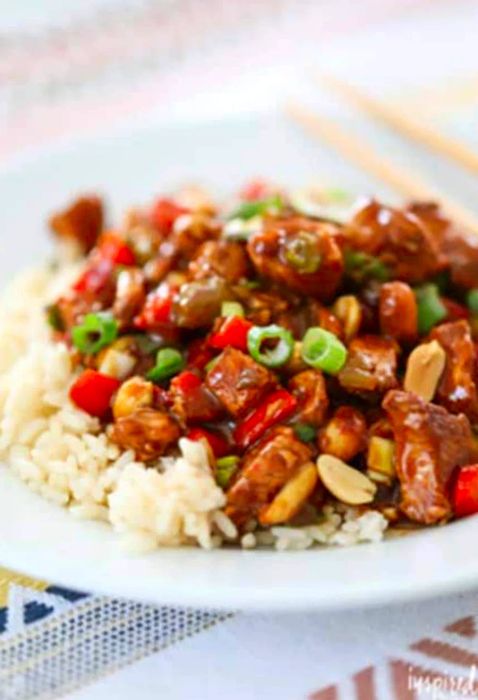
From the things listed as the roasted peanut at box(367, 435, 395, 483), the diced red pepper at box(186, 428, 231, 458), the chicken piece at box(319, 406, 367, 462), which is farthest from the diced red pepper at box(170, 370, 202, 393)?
the roasted peanut at box(367, 435, 395, 483)

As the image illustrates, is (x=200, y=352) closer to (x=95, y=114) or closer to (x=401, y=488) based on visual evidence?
(x=401, y=488)

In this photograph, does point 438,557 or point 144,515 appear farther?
point 144,515

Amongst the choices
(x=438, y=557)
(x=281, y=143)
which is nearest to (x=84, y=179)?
(x=281, y=143)

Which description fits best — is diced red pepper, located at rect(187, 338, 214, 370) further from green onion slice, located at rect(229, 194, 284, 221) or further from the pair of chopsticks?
the pair of chopsticks

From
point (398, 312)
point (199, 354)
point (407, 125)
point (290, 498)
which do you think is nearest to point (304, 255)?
point (398, 312)

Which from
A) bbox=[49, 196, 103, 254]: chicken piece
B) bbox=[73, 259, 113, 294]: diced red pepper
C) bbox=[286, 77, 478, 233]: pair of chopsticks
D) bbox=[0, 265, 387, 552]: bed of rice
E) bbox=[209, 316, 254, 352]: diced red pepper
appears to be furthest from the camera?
bbox=[49, 196, 103, 254]: chicken piece

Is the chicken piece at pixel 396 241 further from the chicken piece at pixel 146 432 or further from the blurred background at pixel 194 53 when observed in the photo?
the blurred background at pixel 194 53

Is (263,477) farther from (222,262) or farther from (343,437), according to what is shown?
(222,262)
